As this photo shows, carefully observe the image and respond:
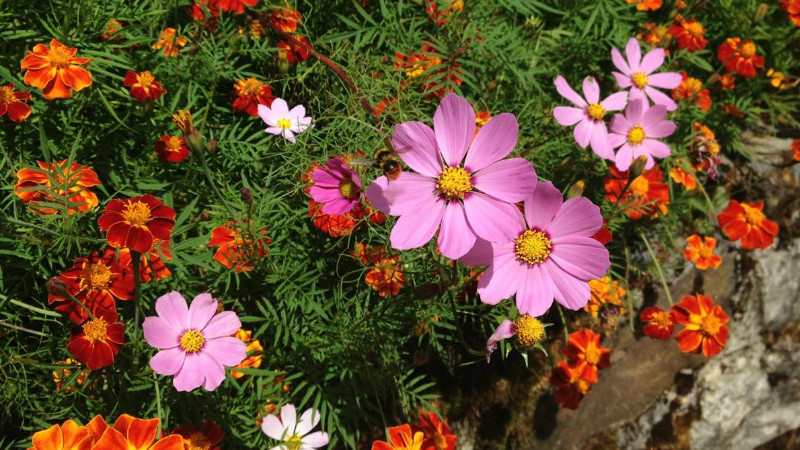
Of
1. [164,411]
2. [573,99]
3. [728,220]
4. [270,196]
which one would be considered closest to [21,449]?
[164,411]

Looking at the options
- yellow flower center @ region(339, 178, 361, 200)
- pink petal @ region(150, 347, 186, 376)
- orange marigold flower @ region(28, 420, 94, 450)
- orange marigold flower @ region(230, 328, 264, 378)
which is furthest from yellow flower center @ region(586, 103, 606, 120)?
orange marigold flower @ region(28, 420, 94, 450)

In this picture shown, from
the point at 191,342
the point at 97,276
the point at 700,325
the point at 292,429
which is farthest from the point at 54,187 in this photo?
the point at 700,325

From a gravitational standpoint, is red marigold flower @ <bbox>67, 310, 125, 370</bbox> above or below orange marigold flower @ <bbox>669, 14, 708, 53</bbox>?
below

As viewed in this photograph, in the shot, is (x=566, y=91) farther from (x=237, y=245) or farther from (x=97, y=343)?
(x=97, y=343)

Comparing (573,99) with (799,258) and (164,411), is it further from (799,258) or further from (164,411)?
(164,411)

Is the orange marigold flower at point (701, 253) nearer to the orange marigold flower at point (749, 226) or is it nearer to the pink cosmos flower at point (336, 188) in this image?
the orange marigold flower at point (749, 226)

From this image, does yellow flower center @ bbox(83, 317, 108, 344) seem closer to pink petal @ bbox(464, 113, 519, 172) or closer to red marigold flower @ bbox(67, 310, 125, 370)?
red marigold flower @ bbox(67, 310, 125, 370)

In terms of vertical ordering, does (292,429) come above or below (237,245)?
below
